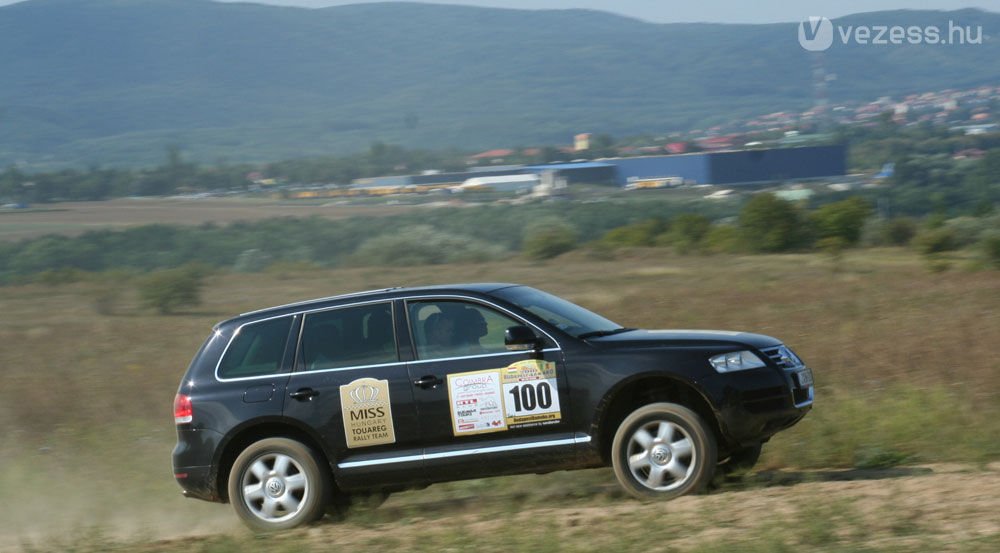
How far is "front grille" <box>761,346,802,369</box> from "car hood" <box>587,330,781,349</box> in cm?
5

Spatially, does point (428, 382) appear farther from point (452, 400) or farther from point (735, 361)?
point (735, 361)

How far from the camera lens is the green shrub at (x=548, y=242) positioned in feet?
129

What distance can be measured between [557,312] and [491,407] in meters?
0.97

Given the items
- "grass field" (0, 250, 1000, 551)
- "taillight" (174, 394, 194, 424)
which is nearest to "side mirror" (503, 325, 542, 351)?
"grass field" (0, 250, 1000, 551)

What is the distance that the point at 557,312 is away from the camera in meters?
8.59

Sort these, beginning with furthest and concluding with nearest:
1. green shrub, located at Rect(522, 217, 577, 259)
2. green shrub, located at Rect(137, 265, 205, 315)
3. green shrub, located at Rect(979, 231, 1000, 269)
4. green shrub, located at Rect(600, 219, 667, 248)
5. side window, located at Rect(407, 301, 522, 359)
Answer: green shrub, located at Rect(600, 219, 667, 248), green shrub, located at Rect(522, 217, 577, 259), green shrub, located at Rect(137, 265, 205, 315), green shrub, located at Rect(979, 231, 1000, 269), side window, located at Rect(407, 301, 522, 359)

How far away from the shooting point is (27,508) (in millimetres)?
10625

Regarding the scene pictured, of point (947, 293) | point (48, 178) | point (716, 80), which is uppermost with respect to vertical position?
point (716, 80)

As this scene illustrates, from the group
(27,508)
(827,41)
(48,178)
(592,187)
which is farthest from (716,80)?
(27,508)

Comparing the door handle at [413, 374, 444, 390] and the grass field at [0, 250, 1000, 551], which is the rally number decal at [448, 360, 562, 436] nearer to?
the door handle at [413, 374, 444, 390]

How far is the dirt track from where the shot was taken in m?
6.44

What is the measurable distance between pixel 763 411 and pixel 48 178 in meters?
50.2

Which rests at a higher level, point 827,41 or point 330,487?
point 827,41

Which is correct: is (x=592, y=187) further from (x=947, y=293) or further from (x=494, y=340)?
(x=494, y=340)
